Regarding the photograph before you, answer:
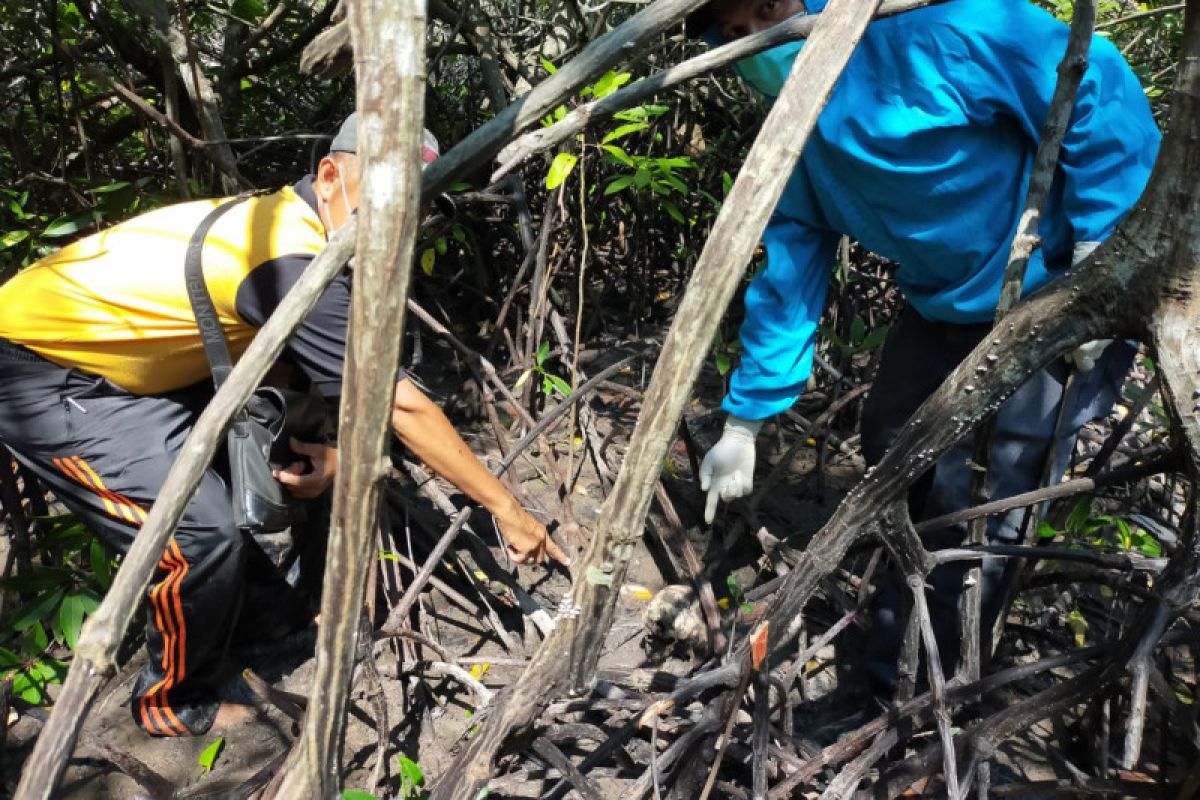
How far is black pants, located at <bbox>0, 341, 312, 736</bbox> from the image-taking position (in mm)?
2021

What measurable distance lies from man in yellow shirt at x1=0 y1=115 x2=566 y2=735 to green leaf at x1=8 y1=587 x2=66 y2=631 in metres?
→ 0.24

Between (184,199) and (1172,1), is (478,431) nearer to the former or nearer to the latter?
(184,199)

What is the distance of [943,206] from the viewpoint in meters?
1.66

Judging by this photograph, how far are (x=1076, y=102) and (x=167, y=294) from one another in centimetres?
183

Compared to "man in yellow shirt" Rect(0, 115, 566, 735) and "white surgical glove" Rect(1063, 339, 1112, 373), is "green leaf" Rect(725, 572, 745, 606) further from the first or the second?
"white surgical glove" Rect(1063, 339, 1112, 373)

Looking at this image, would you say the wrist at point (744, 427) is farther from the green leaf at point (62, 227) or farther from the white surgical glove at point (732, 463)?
the green leaf at point (62, 227)

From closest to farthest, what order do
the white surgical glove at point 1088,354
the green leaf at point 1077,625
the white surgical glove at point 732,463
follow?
the white surgical glove at point 1088,354
the white surgical glove at point 732,463
the green leaf at point 1077,625

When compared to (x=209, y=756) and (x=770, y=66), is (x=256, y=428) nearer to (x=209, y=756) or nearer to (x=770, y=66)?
(x=209, y=756)

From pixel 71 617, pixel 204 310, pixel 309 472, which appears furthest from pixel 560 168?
pixel 71 617

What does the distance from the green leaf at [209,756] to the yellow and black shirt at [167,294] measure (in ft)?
3.01

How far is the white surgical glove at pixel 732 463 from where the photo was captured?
2131mm

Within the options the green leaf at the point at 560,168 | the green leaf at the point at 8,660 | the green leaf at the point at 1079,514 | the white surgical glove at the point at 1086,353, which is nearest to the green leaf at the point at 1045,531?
the green leaf at the point at 1079,514

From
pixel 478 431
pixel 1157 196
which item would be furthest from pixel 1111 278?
pixel 478 431

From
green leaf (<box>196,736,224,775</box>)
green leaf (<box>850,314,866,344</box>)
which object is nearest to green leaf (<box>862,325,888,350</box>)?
green leaf (<box>850,314,866,344</box>)
